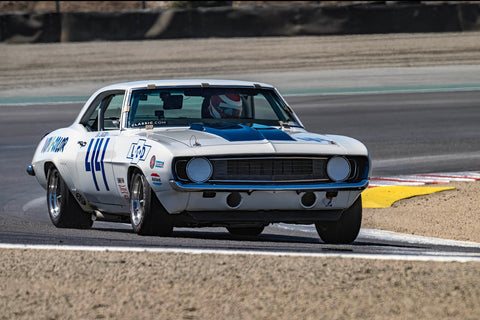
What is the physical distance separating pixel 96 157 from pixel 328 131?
9694mm

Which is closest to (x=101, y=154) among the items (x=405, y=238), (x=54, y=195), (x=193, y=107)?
(x=193, y=107)

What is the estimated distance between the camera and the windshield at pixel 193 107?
8.48 m

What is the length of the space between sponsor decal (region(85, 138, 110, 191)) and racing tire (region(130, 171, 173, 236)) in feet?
2.03

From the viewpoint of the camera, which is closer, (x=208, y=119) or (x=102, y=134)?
(x=208, y=119)

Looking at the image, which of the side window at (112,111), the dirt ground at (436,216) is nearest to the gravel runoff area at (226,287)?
the side window at (112,111)

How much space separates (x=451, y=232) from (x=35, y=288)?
15.3 ft

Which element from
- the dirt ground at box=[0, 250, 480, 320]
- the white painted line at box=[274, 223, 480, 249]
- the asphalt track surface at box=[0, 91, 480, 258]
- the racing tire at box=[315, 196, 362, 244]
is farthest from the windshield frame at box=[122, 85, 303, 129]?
the dirt ground at box=[0, 250, 480, 320]

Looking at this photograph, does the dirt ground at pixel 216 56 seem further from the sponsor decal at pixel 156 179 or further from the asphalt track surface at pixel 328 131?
the sponsor decal at pixel 156 179

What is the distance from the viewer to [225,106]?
8664mm

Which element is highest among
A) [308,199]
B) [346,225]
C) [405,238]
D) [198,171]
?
[198,171]

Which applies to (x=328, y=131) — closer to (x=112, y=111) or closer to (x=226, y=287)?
(x=112, y=111)

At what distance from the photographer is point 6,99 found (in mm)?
24328

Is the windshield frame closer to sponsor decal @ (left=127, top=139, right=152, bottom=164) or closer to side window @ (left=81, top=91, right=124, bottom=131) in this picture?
side window @ (left=81, top=91, right=124, bottom=131)

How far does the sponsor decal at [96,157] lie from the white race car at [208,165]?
0.01 meters
